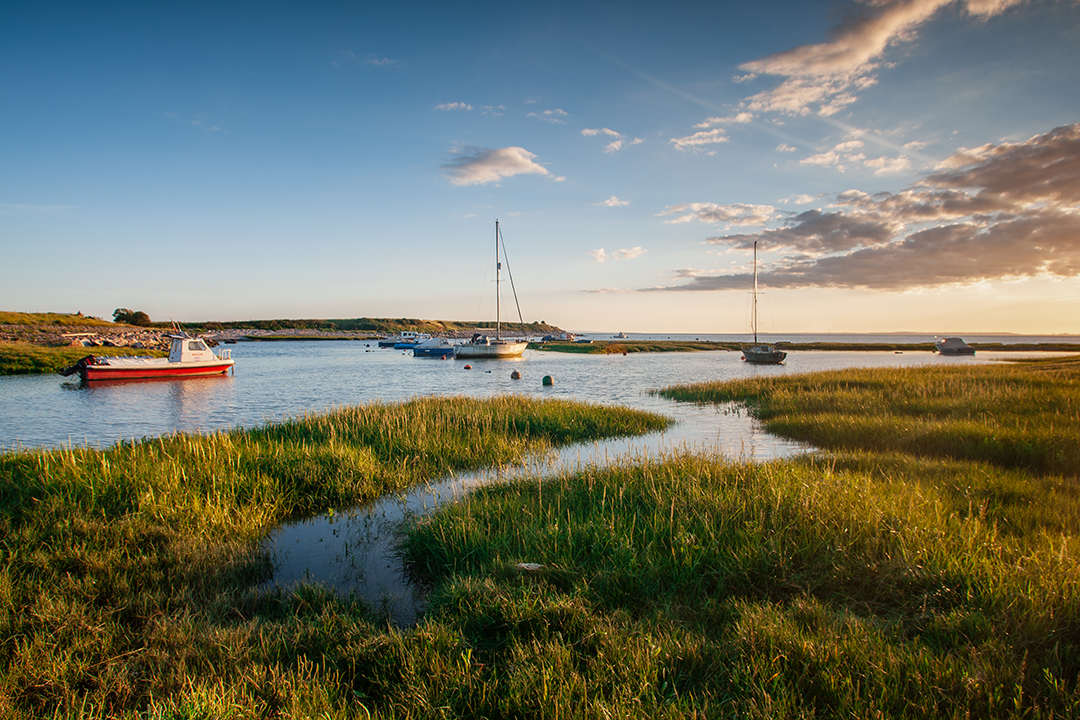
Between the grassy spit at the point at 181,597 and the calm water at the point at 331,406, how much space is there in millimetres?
717

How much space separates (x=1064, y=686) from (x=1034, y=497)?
6.19 m

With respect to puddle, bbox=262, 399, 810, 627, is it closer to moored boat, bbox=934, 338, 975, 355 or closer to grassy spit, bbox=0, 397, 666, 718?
grassy spit, bbox=0, 397, 666, 718

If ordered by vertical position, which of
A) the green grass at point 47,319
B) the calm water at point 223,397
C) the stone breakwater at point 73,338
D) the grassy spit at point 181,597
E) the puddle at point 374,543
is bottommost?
the calm water at point 223,397

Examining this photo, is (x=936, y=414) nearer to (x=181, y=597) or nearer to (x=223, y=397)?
(x=181, y=597)

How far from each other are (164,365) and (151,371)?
0.91m

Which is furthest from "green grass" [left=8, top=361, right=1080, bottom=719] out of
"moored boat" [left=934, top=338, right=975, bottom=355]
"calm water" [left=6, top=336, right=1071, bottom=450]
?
"moored boat" [left=934, top=338, right=975, bottom=355]

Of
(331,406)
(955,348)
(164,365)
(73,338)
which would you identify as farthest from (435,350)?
(955,348)

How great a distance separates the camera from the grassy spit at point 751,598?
362cm

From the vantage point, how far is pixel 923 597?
4832mm

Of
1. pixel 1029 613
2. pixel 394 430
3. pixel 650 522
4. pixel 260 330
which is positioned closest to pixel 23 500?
pixel 394 430

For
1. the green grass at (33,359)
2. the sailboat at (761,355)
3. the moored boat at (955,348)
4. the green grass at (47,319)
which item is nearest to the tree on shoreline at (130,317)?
the green grass at (47,319)

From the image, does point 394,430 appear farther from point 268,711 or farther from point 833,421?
point 833,421

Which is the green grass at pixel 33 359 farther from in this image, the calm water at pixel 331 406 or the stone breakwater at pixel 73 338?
the stone breakwater at pixel 73 338

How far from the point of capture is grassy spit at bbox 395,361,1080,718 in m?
3.62
